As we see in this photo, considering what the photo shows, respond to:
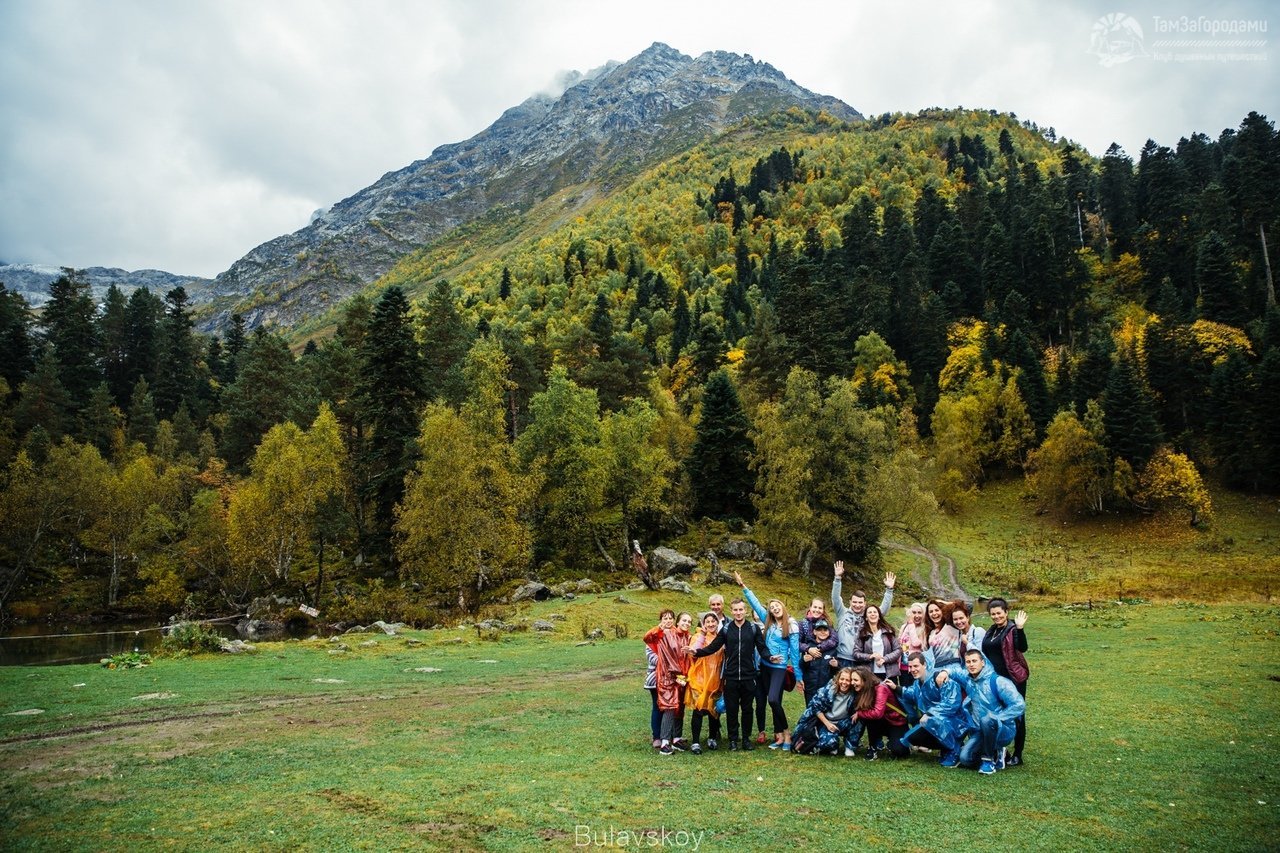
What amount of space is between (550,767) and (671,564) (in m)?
32.3

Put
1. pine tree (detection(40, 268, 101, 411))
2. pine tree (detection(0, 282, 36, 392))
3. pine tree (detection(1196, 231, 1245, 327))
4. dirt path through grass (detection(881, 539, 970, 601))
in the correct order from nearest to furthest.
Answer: dirt path through grass (detection(881, 539, 970, 601)) < pine tree (detection(0, 282, 36, 392)) < pine tree (detection(40, 268, 101, 411)) < pine tree (detection(1196, 231, 1245, 327))

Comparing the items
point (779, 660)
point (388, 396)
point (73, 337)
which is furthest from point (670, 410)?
point (73, 337)

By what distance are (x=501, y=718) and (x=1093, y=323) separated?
98.2 m

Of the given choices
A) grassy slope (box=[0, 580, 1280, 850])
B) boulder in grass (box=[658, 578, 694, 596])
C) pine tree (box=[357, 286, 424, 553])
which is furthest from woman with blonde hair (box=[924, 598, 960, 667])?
pine tree (box=[357, 286, 424, 553])

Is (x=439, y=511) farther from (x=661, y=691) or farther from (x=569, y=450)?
(x=661, y=691)

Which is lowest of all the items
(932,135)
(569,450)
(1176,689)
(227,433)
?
(1176,689)

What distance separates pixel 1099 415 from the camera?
65750 mm

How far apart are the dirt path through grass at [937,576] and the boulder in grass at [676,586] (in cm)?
1806

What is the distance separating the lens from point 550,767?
10.4 m

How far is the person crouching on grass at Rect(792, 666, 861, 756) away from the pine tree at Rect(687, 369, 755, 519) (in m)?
40.9

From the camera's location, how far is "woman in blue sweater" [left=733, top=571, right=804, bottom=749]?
38.4 ft

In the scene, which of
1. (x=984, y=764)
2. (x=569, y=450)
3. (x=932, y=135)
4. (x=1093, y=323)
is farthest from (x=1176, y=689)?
(x=932, y=135)

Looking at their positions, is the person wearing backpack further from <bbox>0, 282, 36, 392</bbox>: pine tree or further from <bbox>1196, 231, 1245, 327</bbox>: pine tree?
<bbox>0, 282, 36, 392</bbox>: pine tree

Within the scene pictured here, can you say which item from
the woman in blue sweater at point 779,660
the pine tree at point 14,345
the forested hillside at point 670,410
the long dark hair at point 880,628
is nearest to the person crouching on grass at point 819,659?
the woman in blue sweater at point 779,660
